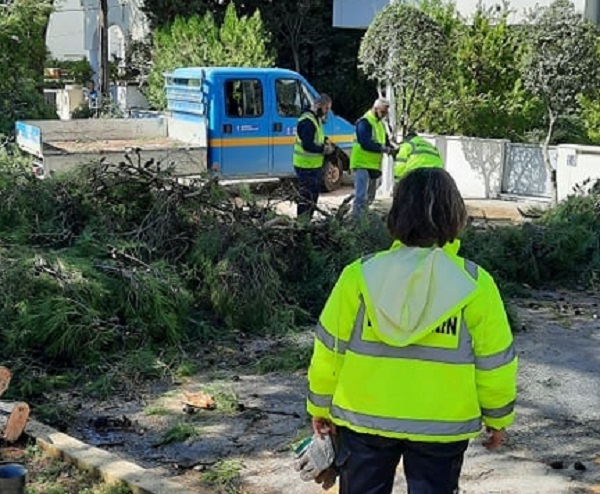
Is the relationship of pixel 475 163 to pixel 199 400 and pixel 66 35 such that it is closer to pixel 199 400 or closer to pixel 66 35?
pixel 199 400

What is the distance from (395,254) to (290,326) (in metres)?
5.10

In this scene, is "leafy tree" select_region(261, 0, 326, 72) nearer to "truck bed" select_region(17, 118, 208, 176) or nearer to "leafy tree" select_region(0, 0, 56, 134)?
"leafy tree" select_region(0, 0, 56, 134)

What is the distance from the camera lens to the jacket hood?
10.0 feet

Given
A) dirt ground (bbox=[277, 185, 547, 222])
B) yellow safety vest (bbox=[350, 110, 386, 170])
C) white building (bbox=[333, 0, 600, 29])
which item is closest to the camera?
yellow safety vest (bbox=[350, 110, 386, 170])

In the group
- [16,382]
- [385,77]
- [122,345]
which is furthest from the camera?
[385,77]

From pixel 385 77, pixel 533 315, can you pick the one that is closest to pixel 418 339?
pixel 533 315

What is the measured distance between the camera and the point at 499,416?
10.4 feet

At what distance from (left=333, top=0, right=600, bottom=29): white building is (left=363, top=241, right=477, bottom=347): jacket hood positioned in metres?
13.9

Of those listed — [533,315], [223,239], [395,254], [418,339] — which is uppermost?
[395,254]

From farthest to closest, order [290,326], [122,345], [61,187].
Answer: [61,187] < [290,326] < [122,345]

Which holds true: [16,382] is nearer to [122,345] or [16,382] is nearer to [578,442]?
[122,345]

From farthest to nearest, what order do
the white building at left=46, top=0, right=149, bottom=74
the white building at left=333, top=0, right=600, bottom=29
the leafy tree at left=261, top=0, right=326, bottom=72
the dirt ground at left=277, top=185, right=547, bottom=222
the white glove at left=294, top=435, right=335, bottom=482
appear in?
1. the white building at left=46, top=0, right=149, bottom=74
2. the leafy tree at left=261, top=0, right=326, bottom=72
3. the white building at left=333, top=0, right=600, bottom=29
4. the dirt ground at left=277, top=185, right=547, bottom=222
5. the white glove at left=294, top=435, right=335, bottom=482

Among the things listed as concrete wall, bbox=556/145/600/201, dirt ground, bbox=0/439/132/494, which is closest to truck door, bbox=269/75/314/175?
concrete wall, bbox=556/145/600/201

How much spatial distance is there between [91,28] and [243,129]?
77.1 feet
